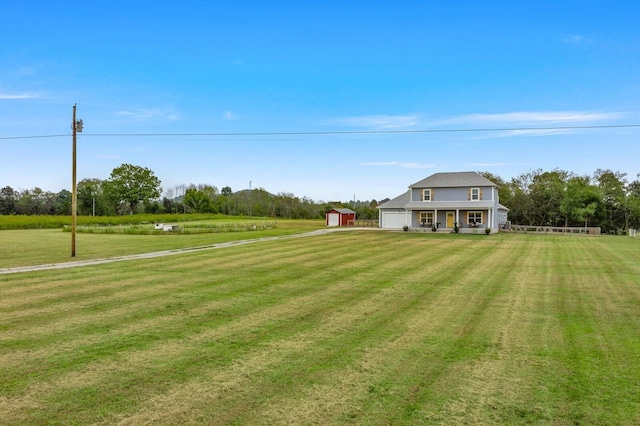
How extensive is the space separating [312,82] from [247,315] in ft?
85.6

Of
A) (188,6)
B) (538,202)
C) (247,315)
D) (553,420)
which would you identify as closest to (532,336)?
(553,420)

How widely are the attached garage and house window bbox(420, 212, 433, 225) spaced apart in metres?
3.06

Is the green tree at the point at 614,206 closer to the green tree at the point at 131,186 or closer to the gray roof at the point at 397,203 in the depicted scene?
the gray roof at the point at 397,203

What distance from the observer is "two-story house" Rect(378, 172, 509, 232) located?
3966 centimetres

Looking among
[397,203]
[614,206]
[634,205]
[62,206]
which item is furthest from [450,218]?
[62,206]

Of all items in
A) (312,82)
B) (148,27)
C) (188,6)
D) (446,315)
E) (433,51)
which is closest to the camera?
(446,315)

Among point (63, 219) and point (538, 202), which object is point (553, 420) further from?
point (63, 219)

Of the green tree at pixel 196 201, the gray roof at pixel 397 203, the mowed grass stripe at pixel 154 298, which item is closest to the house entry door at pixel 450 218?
the gray roof at pixel 397 203

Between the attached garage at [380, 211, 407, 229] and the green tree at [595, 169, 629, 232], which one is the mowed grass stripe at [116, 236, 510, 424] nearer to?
the attached garage at [380, 211, 407, 229]

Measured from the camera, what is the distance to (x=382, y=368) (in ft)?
17.5

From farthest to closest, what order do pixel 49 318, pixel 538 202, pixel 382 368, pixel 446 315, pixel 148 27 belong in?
pixel 538 202, pixel 148 27, pixel 446 315, pixel 49 318, pixel 382 368

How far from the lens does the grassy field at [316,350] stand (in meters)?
4.19

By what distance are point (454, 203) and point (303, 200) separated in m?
51.9

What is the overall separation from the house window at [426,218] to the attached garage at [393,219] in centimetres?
306
